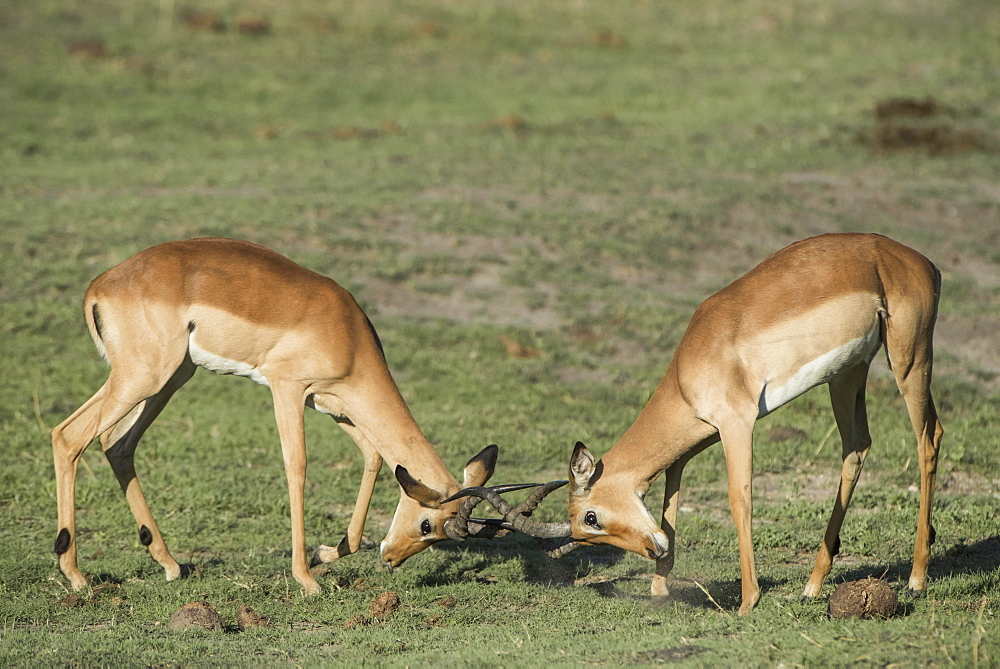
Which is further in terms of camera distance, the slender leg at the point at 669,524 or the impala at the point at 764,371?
the slender leg at the point at 669,524

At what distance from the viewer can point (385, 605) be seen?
632cm

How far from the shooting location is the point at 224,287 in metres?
6.97

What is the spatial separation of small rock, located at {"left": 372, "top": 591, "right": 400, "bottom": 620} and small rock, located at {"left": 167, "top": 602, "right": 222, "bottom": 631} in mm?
843

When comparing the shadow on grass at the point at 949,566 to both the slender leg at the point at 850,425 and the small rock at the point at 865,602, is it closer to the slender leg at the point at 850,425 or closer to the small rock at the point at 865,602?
the slender leg at the point at 850,425

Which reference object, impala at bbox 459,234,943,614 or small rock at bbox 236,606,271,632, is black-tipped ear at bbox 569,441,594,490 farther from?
small rock at bbox 236,606,271,632

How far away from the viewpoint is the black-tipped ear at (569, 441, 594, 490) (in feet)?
20.2

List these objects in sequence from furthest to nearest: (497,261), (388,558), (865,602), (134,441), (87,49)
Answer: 1. (87,49)
2. (497,261)
3. (134,441)
4. (388,558)
5. (865,602)

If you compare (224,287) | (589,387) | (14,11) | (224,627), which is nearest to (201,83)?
(14,11)

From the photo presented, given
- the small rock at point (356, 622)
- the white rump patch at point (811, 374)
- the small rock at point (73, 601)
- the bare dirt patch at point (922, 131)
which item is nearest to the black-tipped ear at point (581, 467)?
the white rump patch at point (811, 374)

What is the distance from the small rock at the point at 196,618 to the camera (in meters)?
5.99

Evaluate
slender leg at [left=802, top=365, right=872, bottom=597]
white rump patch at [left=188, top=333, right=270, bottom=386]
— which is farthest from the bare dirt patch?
white rump patch at [left=188, top=333, right=270, bottom=386]

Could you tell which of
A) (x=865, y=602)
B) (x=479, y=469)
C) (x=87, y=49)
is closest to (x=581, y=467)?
(x=479, y=469)

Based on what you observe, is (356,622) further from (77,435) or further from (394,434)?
(77,435)

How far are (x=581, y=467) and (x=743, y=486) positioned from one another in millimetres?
867
